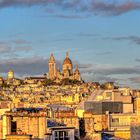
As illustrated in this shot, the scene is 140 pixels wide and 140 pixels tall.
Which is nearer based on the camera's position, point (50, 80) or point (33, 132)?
point (33, 132)

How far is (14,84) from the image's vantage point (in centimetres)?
19300

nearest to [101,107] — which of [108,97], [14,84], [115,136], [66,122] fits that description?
[108,97]

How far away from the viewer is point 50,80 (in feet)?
646

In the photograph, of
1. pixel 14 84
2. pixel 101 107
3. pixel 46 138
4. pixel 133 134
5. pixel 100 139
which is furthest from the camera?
pixel 14 84

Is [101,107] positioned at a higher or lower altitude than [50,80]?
lower

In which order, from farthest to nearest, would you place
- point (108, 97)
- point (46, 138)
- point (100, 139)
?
point (108, 97) → point (100, 139) → point (46, 138)

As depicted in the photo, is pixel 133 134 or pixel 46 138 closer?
pixel 133 134

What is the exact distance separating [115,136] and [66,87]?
152m

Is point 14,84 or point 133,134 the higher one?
point 14,84

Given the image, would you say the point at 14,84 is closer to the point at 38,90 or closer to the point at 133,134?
the point at 38,90

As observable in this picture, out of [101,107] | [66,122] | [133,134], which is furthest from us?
[101,107]

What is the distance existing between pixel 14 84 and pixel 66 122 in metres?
162

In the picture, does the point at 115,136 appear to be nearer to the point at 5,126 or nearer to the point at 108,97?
the point at 5,126

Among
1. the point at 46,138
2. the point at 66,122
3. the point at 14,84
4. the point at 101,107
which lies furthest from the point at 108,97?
the point at 14,84
